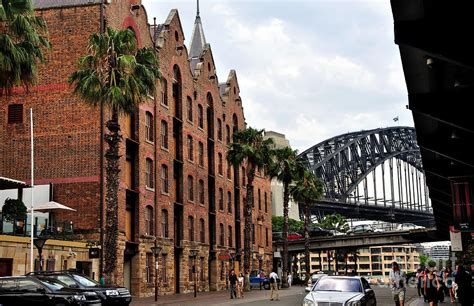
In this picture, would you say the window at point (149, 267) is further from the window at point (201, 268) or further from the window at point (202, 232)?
the window at point (202, 232)

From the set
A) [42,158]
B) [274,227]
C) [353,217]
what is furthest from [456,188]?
[353,217]

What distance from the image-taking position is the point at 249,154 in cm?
5584

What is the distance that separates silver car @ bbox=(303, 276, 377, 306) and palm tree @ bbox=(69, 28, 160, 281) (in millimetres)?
12223

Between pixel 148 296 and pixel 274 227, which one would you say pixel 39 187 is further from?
pixel 274 227

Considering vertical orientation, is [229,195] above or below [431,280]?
above

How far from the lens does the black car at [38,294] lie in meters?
19.8

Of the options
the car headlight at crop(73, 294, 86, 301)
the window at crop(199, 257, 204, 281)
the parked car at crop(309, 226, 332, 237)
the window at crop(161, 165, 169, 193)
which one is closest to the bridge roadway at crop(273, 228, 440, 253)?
the parked car at crop(309, 226, 332, 237)

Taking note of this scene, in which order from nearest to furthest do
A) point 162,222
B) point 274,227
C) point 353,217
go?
point 162,222 < point 274,227 < point 353,217

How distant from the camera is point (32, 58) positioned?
25281mm

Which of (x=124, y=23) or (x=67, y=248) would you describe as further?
(x=124, y=23)

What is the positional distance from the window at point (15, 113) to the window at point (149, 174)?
9.22m

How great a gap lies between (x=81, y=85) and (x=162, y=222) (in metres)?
19.7

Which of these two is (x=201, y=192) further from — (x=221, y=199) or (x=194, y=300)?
(x=194, y=300)

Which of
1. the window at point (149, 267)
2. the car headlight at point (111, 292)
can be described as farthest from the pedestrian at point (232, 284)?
the car headlight at point (111, 292)
